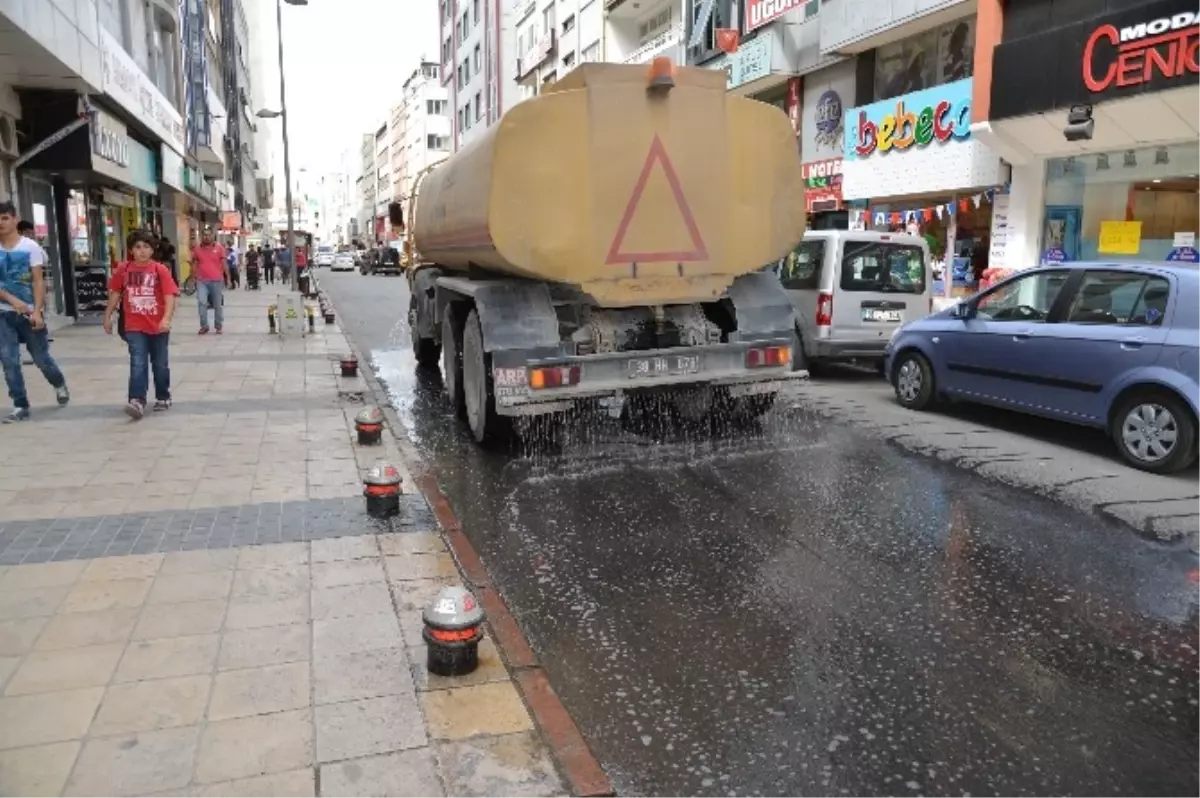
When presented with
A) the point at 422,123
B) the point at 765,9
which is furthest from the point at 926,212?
the point at 422,123

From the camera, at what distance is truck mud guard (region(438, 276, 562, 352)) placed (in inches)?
269

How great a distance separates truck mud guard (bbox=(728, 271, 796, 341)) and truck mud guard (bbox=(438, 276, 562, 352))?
5.28 ft

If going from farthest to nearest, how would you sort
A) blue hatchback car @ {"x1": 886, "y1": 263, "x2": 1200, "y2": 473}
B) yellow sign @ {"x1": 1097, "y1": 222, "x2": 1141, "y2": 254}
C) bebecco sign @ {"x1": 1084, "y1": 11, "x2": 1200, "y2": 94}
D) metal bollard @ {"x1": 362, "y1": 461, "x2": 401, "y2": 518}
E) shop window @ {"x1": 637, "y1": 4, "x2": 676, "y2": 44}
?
shop window @ {"x1": 637, "y1": 4, "x2": 676, "y2": 44}
yellow sign @ {"x1": 1097, "y1": 222, "x2": 1141, "y2": 254}
bebecco sign @ {"x1": 1084, "y1": 11, "x2": 1200, "y2": 94}
blue hatchback car @ {"x1": 886, "y1": 263, "x2": 1200, "y2": 473}
metal bollard @ {"x1": 362, "y1": 461, "x2": 401, "y2": 518}

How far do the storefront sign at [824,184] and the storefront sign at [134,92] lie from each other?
14600 mm

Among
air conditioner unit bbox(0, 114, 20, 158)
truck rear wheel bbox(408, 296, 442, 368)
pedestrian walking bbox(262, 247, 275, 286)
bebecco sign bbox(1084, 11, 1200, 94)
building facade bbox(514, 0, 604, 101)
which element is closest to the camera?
bebecco sign bbox(1084, 11, 1200, 94)

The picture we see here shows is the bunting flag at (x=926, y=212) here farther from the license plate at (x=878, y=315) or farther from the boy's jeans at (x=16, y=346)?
the boy's jeans at (x=16, y=346)

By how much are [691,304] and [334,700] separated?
5.04 metres

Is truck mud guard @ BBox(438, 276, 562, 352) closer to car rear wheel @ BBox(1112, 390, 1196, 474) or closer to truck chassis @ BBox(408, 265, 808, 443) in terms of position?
A: truck chassis @ BBox(408, 265, 808, 443)

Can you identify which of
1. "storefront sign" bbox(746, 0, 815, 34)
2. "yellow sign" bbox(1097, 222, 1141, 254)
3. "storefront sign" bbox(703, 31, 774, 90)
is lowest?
"yellow sign" bbox(1097, 222, 1141, 254)

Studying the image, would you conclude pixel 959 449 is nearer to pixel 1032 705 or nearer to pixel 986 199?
pixel 1032 705

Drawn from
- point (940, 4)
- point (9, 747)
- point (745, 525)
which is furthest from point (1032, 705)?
point (940, 4)

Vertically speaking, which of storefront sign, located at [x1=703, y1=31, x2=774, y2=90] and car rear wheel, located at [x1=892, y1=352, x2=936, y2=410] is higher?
storefront sign, located at [x1=703, y1=31, x2=774, y2=90]

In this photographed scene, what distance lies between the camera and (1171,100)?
12.2 metres

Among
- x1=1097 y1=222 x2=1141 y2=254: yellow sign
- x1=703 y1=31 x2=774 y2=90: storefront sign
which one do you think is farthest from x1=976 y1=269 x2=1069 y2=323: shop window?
x1=703 y1=31 x2=774 y2=90: storefront sign
